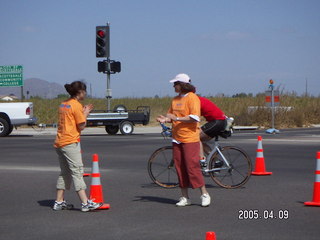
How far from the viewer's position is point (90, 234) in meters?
7.65

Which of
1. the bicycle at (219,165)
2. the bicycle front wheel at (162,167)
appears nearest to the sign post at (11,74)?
the bicycle front wheel at (162,167)

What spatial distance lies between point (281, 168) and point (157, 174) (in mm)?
4246

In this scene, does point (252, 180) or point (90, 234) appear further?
point (252, 180)

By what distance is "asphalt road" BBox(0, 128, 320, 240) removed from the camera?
769cm

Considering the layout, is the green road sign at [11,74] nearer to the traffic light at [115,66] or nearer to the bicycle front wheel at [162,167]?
the traffic light at [115,66]

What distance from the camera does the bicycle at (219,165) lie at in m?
11.2

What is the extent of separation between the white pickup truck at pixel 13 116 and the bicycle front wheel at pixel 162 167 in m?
17.8

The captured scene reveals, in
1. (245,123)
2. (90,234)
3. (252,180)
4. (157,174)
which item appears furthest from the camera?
(245,123)

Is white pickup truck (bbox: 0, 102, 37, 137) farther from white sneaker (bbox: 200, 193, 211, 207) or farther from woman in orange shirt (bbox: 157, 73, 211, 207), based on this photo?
white sneaker (bbox: 200, 193, 211, 207)

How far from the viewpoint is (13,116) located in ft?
94.5

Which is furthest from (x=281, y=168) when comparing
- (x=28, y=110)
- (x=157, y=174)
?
(x=28, y=110)

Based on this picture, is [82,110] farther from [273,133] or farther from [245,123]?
[245,123]

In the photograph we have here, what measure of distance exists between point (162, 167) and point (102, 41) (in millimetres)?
19481

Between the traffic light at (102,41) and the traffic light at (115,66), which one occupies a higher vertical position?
the traffic light at (102,41)
